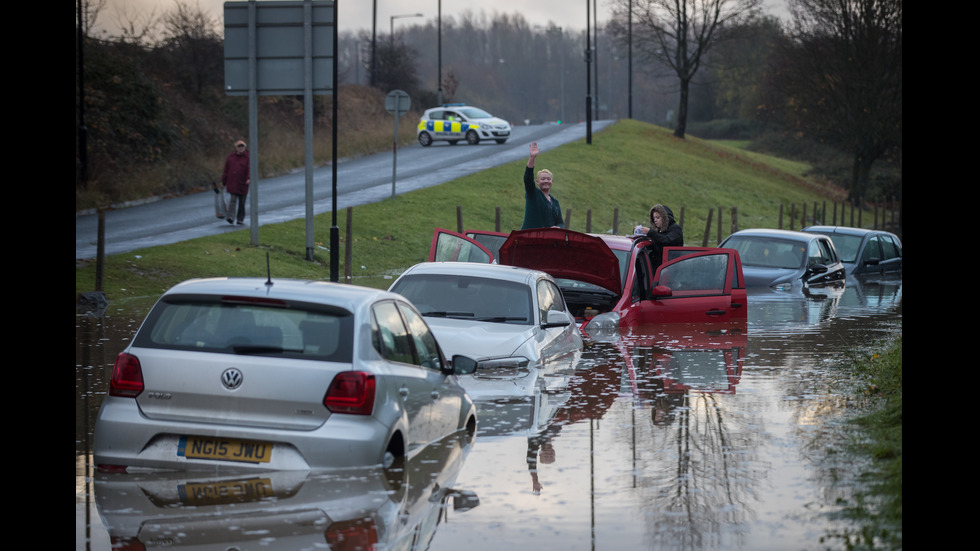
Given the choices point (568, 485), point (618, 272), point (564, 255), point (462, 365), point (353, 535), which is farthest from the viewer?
point (618, 272)

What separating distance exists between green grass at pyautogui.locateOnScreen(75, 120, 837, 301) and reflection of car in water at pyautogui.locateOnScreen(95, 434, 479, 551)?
12.8 m

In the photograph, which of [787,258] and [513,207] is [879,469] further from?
[513,207]

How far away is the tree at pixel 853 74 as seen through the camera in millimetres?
56750

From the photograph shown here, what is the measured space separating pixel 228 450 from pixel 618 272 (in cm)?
827

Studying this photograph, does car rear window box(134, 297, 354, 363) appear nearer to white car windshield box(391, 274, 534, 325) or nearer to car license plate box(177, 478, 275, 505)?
car license plate box(177, 478, 275, 505)

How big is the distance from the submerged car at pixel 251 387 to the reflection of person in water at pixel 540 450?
99 cm

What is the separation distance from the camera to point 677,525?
661cm

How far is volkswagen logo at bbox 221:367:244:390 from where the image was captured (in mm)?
7082

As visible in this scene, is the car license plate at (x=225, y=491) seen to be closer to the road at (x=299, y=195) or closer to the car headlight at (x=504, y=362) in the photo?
the car headlight at (x=504, y=362)

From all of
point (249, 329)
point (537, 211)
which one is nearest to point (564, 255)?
point (537, 211)

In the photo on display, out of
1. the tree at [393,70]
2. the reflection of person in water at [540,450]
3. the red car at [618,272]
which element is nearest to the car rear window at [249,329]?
the reflection of person in water at [540,450]

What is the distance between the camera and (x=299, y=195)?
36219 mm
